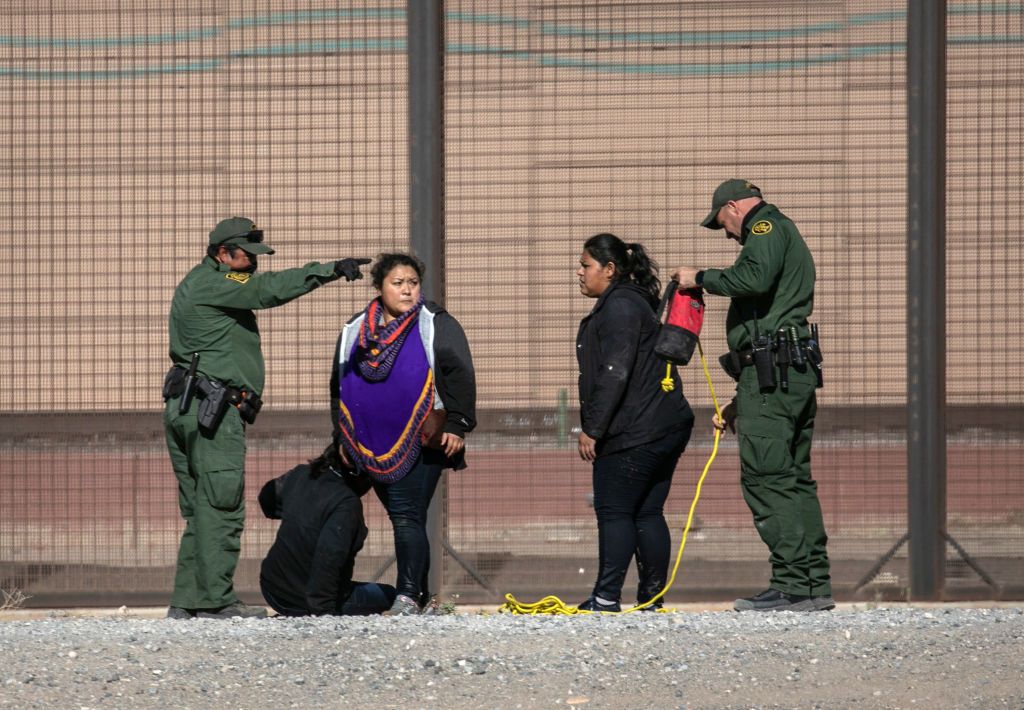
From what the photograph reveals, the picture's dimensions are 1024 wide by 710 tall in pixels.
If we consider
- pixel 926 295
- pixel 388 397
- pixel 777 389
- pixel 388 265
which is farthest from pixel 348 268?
pixel 926 295

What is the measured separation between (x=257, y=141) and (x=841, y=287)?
3.18 m

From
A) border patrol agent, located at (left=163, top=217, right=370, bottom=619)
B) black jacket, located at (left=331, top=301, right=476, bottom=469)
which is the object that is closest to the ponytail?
black jacket, located at (left=331, top=301, right=476, bottom=469)

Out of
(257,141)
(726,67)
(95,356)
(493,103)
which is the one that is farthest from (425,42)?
(95,356)

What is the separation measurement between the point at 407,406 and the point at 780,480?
153cm

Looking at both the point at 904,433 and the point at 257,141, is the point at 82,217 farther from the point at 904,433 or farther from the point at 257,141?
the point at 904,433

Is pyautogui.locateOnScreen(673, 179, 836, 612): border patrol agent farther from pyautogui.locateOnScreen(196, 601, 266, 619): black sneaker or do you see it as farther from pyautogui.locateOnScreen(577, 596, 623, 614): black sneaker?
pyautogui.locateOnScreen(196, 601, 266, 619): black sneaker

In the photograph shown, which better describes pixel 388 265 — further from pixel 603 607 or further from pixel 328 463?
pixel 603 607

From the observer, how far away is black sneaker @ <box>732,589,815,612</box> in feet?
21.6

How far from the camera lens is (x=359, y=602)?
22.7 ft

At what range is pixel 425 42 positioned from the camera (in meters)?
8.65

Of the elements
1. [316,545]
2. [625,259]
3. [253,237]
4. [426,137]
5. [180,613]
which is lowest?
[180,613]

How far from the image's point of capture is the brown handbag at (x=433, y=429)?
6758mm

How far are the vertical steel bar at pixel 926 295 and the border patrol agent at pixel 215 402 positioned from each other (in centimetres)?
330

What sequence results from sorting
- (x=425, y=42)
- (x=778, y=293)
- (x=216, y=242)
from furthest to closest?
(x=425, y=42) → (x=216, y=242) → (x=778, y=293)
